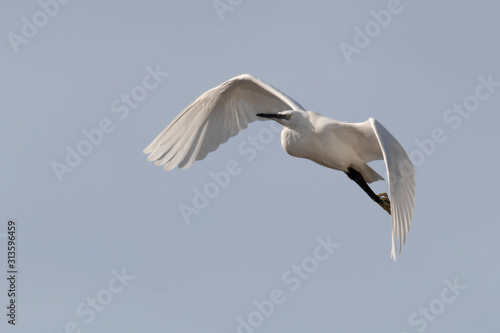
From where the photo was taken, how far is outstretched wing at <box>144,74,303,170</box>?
1018 inches

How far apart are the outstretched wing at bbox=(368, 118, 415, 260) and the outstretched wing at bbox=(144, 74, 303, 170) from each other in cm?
431

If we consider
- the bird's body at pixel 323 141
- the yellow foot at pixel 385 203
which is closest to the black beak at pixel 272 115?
the bird's body at pixel 323 141

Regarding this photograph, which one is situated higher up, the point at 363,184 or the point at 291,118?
the point at 291,118

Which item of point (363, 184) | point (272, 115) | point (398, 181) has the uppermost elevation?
point (272, 115)

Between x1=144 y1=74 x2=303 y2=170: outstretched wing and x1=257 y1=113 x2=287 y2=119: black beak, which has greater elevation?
x1=144 y1=74 x2=303 y2=170: outstretched wing

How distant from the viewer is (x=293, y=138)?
23.8m

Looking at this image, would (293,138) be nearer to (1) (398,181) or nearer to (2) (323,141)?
(2) (323,141)

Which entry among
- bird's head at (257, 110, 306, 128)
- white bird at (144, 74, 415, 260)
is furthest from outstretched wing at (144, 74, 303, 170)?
bird's head at (257, 110, 306, 128)

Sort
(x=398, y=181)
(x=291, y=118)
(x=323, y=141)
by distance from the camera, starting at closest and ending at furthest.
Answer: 1. (x=398, y=181)
2. (x=323, y=141)
3. (x=291, y=118)

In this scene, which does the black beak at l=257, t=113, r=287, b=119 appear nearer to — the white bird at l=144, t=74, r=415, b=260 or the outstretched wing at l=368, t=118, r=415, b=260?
the white bird at l=144, t=74, r=415, b=260

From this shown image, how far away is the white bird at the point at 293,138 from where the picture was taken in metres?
21.8

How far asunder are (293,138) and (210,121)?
9.80 feet

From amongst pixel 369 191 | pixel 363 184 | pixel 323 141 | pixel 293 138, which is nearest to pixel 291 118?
pixel 293 138

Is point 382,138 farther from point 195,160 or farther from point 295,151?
point 195,160
